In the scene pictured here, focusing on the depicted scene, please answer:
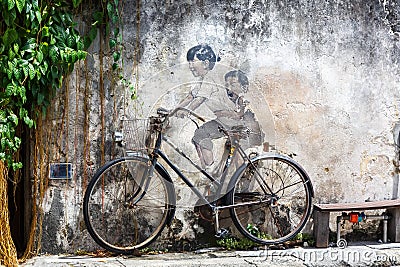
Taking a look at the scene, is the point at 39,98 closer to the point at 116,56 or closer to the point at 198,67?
the point at 116,56

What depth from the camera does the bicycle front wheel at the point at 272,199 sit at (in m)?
6.82

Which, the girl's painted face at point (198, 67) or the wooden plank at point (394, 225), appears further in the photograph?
the wooden plank at point (394, 225)

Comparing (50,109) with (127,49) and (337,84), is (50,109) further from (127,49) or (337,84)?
(337,84)

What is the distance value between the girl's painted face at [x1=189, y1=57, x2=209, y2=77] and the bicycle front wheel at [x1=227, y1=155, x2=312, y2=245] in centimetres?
104

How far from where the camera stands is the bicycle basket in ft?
21.6

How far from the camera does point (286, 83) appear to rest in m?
6.99

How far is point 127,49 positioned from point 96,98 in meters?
0.58

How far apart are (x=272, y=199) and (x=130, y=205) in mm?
1479

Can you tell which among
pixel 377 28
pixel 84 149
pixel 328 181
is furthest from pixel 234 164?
pixel 377 28

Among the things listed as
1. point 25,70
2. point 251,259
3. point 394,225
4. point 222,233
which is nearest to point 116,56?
point 25,70

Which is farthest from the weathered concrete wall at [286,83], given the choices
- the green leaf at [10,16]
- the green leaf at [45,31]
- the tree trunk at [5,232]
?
the green leaf at [10,16]

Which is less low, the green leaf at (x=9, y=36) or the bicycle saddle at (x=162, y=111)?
the green leaf at (x=9, y=36)

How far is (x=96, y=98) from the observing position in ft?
21.4

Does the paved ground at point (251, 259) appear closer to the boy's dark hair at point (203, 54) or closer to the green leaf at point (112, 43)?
the boy's dark hair at point (203, 54)
